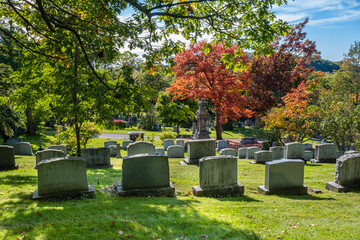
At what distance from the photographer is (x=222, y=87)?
24.8 m

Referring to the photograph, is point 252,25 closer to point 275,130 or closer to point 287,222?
point 287,222

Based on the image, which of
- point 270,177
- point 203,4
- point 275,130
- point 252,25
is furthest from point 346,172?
point 275,130

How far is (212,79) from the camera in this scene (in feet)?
84.5

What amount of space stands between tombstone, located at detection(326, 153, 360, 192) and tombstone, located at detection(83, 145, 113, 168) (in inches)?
386

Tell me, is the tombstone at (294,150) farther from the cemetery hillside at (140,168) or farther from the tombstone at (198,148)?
the tombstone at (198,148)

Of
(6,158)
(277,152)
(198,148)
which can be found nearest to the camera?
(6,158)

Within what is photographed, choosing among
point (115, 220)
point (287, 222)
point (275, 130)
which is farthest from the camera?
point (275, 130)

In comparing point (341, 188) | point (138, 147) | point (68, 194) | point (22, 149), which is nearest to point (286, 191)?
point (341, 188)

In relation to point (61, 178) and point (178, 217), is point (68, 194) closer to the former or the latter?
point (61, 178)

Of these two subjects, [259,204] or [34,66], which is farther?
[34,66]

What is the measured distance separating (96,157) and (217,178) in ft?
22.7

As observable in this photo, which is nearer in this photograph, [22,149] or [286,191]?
[286,191]

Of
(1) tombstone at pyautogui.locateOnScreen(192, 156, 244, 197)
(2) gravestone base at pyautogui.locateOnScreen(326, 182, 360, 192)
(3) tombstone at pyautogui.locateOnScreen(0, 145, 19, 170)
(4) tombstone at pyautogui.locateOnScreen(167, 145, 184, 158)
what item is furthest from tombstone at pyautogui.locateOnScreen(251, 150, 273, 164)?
(3) tombstone at pyautogui.locateOnScreen(0, 145, 19, 170)

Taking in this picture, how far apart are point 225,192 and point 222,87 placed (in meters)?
18.1
